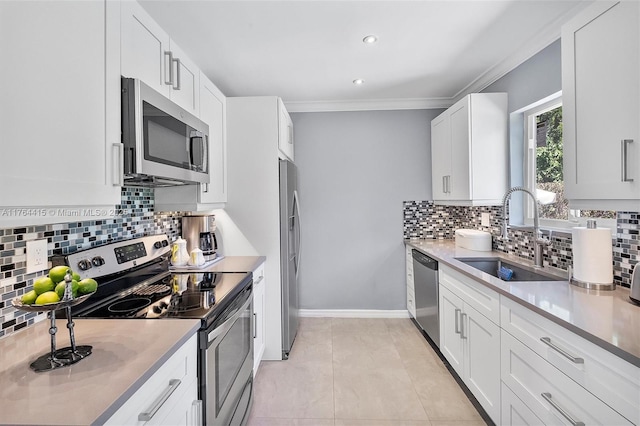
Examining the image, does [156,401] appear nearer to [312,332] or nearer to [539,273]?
[539,273]

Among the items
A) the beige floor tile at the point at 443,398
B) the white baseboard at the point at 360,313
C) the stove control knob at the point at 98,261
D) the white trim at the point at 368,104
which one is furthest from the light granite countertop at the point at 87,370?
the white trim at the point at 368,104

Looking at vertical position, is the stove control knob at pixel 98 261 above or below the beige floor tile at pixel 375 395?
above

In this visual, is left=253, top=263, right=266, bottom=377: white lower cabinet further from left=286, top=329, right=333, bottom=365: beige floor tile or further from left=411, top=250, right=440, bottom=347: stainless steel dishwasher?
left=411, top=250, right=440, bottom=347: stainless steel dishwasher

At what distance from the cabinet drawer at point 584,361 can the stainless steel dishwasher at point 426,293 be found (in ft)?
3.78

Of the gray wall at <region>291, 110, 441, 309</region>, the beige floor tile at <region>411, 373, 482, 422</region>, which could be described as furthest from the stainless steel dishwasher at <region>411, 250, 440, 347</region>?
the gray wall at <region>291, 110, 441, 309</region>

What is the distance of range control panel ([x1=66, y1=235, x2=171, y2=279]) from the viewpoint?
144 centimetres

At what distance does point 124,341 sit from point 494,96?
9.77 ft

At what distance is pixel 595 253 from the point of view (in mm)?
1551

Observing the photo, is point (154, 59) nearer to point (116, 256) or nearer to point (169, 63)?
point (169, 63)

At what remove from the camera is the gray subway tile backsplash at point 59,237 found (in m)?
1.12

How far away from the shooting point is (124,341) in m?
1.07

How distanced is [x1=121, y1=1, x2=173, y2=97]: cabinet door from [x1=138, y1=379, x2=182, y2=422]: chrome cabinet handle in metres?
1.15

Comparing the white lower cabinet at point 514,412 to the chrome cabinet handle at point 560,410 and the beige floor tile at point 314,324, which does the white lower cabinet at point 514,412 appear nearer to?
the chrome cabinet handle at point 560,410

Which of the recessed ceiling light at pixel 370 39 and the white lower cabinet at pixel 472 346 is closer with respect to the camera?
the white lower cabinet at pixel 472 346
